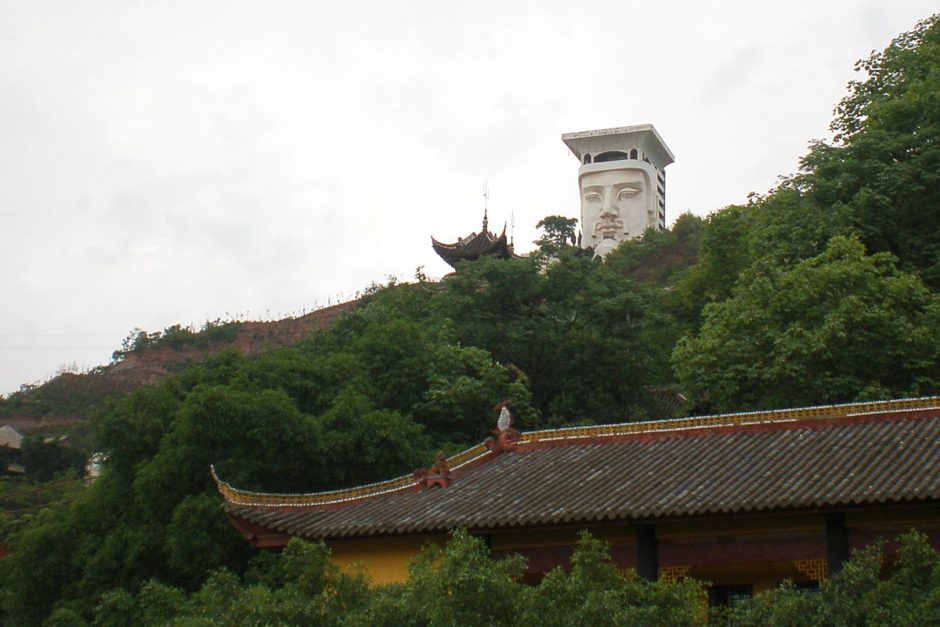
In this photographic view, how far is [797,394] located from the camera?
21.7 metres

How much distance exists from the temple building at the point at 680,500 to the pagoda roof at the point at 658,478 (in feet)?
0.08

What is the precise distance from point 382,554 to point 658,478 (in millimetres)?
3508

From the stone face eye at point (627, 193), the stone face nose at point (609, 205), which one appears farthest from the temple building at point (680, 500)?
the stone face eye at point (627, 193)

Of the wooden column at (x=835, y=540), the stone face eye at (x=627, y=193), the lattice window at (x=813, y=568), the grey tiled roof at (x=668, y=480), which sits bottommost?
the lattice window at (x=813, y=568)

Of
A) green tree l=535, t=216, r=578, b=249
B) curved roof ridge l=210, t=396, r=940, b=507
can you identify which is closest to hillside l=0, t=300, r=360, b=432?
green tree l=535, t=216, r=578, b=249

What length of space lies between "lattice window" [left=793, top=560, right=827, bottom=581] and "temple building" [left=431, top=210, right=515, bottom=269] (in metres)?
28.7

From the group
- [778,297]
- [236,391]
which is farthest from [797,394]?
[236,391]

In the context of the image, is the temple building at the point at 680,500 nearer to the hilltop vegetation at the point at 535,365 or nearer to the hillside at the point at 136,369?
the hilltop vegetation at the point at 535,365

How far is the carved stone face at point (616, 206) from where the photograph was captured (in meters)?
62.7

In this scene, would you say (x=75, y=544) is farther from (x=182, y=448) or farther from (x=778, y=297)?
(x=778, y=297)

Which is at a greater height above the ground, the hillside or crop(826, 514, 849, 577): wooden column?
the hillside

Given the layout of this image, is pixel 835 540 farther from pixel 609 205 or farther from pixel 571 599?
pixel 609 205

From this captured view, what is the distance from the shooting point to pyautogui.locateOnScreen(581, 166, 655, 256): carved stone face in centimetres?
6269

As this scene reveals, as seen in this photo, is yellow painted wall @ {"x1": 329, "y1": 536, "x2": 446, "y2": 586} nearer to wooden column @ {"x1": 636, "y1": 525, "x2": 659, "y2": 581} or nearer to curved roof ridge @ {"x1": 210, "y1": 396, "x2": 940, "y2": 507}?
curved roof ridge @ {"x1": 210, "y1": 396, "x2": 940, "y2": 507}
